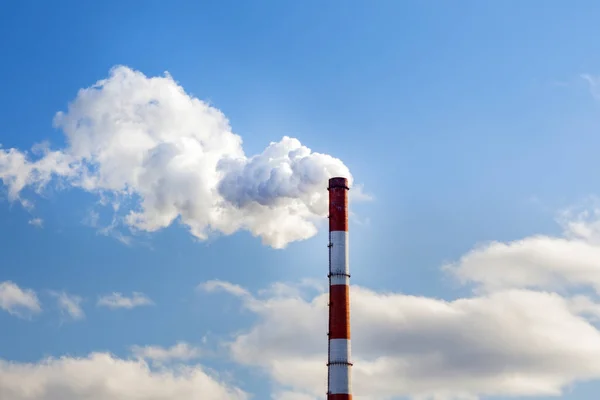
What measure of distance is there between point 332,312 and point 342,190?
7.25 metres

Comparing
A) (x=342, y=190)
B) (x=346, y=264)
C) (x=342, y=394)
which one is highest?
(x=342, y=190)

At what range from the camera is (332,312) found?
42.5m

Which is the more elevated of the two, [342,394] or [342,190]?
[342,190]

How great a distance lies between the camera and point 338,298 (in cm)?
4259

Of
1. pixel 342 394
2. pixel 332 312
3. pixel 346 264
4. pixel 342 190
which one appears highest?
pixel 342 190

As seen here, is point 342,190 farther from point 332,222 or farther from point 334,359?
point 334,359

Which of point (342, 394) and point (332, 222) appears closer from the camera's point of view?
point (342, 394)

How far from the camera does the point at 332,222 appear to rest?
44.2 meters

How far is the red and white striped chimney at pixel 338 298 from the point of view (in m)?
41.8

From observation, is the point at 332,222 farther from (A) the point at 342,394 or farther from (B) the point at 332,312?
(A) the point at 342,394

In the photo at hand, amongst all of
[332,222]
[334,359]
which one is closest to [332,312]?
[334,359]

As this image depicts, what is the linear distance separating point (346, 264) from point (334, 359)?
534 centimetres

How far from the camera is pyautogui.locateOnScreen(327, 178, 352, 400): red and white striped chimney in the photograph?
41.8 meters

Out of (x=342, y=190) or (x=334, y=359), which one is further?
(x=342, y=190)
